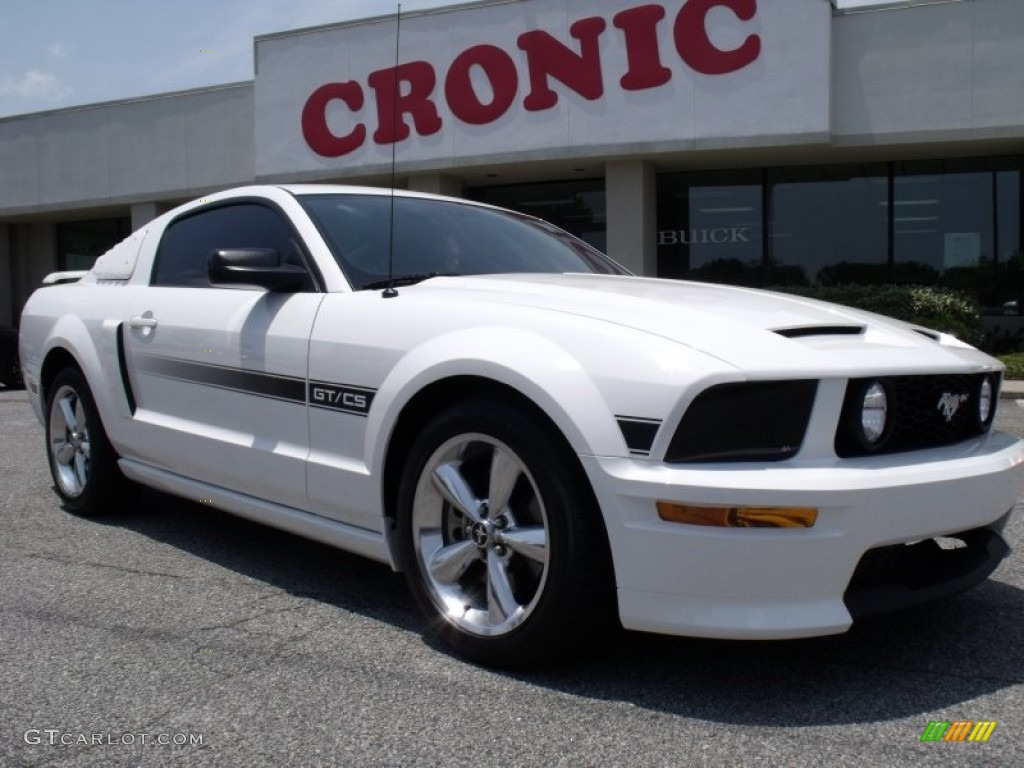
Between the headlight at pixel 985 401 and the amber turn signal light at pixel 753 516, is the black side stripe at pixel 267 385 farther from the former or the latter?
the headlight at pixel 985 401

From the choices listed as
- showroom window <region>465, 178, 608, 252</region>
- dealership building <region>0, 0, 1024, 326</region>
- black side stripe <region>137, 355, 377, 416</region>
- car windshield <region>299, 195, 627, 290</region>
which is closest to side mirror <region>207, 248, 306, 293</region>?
car windshield <region>299, 195, 627, 290</region>

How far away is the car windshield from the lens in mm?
3539

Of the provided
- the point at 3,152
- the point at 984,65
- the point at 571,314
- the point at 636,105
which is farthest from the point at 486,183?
the point at 571,314

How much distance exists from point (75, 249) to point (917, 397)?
25.8 meters

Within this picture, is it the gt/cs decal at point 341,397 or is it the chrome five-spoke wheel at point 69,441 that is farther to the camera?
the chrome five-spoke wheel at point 69,441

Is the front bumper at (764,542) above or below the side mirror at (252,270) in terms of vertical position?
below

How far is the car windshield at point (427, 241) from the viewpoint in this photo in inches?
139

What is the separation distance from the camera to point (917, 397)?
2.70 metres

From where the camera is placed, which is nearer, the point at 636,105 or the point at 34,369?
the point at 34,369

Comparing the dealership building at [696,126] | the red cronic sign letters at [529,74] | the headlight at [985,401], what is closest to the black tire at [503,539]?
the headlight at [985,401]

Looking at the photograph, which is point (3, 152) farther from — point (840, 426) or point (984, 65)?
point (840, 426)

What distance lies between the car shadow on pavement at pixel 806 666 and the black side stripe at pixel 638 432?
0.62m

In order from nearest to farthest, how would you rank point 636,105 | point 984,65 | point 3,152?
1. point 984,65
2. point 636,105
3. point 3,152

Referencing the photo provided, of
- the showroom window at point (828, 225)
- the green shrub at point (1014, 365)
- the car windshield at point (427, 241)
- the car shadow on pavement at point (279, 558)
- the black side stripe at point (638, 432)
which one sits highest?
the showroom window at point (828, 225)
